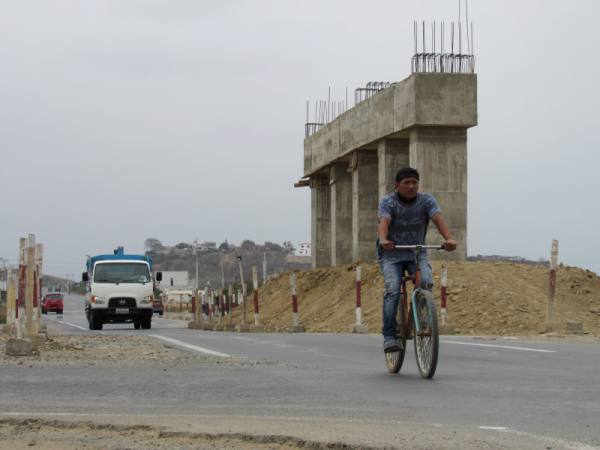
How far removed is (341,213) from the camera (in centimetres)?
4434

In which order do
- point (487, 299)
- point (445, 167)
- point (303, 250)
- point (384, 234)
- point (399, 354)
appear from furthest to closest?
point (303, 250), point (445, 167), point (487, 299), point (399, 354), point (384, 234)

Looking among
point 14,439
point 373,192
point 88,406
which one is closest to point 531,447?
point 14,439

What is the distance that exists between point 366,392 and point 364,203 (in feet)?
101

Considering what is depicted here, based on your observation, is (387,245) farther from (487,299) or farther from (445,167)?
(445,167)

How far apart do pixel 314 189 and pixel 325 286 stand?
28.3 ft

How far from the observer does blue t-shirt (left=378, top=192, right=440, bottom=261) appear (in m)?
11.0

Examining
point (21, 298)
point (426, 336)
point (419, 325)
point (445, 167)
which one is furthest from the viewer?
point (445, 167)

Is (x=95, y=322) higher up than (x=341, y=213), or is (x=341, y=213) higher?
(x=341, y=213)

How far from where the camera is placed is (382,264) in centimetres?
1113

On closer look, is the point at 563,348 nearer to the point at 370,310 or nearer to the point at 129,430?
the point at 129,430

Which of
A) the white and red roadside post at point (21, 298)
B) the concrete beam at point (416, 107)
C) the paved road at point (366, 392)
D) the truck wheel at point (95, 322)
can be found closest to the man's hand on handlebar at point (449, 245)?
the paved road at point (366, 392)

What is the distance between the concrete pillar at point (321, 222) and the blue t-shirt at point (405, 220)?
36.8 m

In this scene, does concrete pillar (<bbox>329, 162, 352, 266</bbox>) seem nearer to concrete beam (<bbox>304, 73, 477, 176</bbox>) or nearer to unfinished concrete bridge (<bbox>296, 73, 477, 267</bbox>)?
unfinished concrete bridge (<bbox>296, 73, 477, 267</bbox>)

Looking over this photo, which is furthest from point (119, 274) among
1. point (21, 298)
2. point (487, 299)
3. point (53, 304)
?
point (53, 304)
